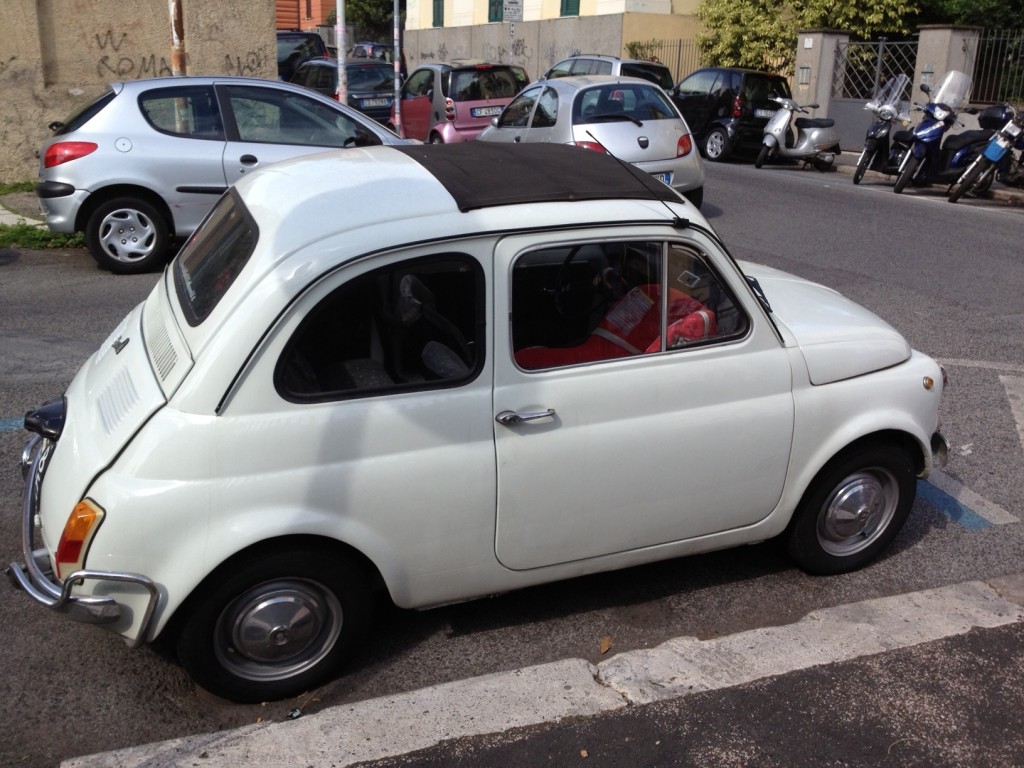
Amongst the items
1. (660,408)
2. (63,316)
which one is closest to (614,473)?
(660,408)

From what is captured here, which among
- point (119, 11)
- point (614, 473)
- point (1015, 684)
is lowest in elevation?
point (1015, 684)

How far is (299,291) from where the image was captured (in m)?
3.30

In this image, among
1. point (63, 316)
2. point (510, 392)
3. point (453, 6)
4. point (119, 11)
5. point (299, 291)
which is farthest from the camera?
point (453, 6)

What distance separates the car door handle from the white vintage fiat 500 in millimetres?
10

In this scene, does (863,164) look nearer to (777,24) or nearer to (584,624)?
(777,24)

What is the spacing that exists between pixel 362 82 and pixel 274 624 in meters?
19.1

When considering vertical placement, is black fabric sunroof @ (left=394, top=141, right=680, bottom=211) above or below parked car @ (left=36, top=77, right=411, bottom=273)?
above

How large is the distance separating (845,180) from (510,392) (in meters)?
15.0

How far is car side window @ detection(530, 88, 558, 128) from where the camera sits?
12.2 m

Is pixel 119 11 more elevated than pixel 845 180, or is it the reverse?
pixel 119 11

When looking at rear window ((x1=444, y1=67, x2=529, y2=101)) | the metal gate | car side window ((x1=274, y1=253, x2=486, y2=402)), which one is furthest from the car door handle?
the metal gate

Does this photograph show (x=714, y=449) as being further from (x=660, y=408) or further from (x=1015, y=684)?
(x=1015, y=684)

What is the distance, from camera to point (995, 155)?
13898 mm

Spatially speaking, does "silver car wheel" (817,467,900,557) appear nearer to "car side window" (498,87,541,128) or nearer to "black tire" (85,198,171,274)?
"black tire" (85,198,171,274)
